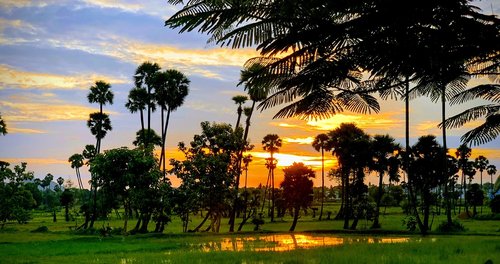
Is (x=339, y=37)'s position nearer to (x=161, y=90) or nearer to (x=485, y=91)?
(x=485, y=91)

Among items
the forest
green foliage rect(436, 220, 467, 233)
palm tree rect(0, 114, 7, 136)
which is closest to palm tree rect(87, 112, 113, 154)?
the forest

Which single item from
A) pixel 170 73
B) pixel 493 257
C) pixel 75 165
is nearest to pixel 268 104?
pixel 493 257

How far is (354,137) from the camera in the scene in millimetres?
63312

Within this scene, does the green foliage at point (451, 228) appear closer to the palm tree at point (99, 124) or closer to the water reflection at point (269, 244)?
the water reflection at point (269, 244)

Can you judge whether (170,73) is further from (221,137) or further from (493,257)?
(493,257)

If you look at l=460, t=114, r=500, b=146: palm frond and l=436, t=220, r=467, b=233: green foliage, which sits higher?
l=460, t=114, r=500, b=146: palm frond

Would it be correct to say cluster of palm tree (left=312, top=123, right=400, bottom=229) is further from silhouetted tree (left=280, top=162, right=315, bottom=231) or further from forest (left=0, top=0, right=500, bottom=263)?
silhouetted tree (left=280, top=162, right=315, bottom=231)

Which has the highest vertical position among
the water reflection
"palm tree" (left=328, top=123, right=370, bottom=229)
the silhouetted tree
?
"palm tree" (left=328, top=123, right=370, bottom=229)

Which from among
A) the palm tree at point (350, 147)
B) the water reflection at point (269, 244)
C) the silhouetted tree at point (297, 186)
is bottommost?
the water reflection at point (269, 244)

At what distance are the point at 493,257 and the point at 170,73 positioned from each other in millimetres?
46980

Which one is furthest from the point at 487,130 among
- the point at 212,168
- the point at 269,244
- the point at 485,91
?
the point at 212,168

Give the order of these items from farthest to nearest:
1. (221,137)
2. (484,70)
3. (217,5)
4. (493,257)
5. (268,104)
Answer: (221,137)
(493,257)
(484,70)
(268,104)
(217,5)

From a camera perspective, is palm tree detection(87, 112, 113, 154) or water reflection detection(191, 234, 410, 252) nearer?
water reflection detection(191, 234, 410, 252)

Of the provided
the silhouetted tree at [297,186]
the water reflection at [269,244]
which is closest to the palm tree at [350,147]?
the silhouetted tree at [297,186]
